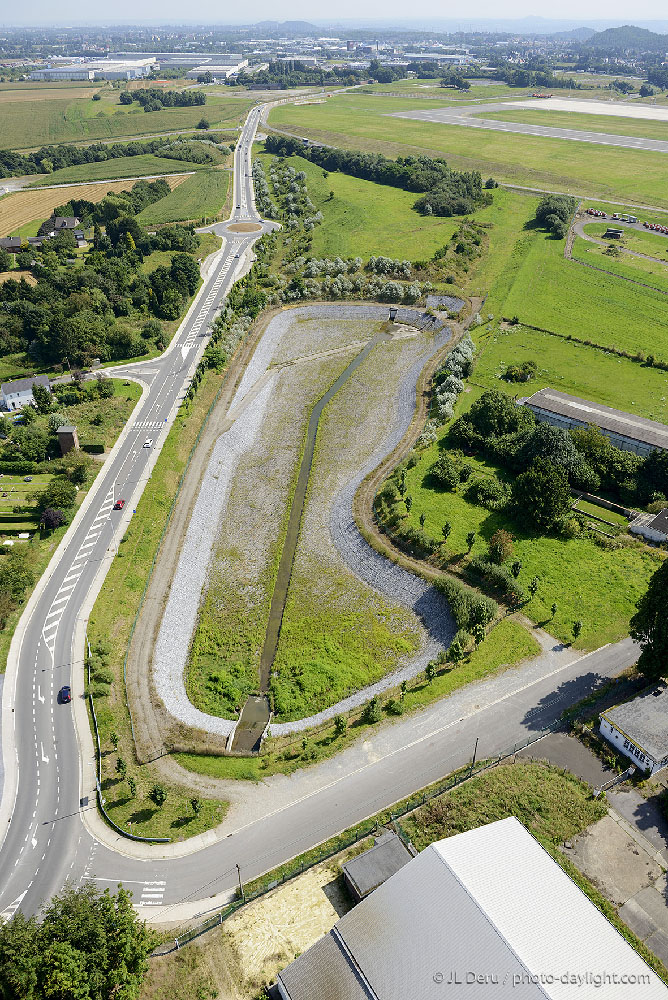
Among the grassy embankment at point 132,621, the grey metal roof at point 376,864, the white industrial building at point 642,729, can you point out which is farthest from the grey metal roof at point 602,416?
the grey metal roof at point 376,864

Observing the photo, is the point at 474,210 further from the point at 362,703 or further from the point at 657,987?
the point at 657,987

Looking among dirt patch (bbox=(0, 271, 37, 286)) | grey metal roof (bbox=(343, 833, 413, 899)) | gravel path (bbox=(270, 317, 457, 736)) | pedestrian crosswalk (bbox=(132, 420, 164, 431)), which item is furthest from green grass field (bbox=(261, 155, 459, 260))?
grey metal roof (bbox=(343, 833, 413, 899))

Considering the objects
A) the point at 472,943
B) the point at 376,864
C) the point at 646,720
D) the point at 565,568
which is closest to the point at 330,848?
the point at 376,864

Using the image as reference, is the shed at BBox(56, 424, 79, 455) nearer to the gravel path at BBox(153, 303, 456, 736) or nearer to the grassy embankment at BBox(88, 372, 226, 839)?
the grassy embankment at BBox(88, 372, 226, 839)

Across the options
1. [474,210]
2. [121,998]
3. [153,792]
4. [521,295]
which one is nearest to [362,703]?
[153,792]

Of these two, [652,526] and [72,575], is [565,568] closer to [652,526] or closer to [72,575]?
[652,526]
